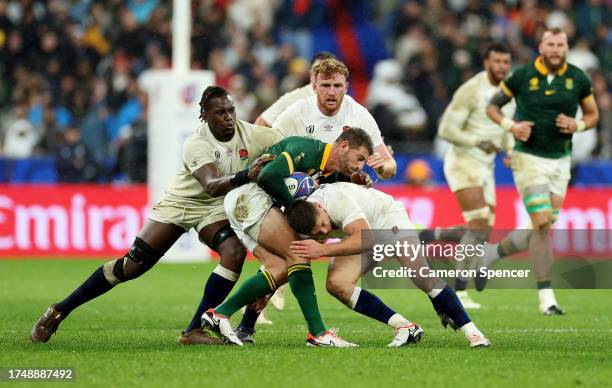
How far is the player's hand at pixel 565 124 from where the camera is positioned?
12120mm

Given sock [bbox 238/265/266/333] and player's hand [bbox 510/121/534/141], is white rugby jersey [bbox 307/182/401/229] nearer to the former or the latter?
sock [bbox 238/265/266/333]

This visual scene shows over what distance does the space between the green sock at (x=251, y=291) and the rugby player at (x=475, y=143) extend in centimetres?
504

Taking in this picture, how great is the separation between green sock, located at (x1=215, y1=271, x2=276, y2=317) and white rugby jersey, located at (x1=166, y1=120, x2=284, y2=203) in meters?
0.87

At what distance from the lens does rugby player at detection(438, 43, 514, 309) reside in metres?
13.6

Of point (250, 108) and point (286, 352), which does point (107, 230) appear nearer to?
point (250, 108)

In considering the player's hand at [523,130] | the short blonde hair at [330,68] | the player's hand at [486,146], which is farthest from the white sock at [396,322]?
the player's hand at [486,146]

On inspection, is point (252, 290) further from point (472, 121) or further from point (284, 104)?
point (472, 121)

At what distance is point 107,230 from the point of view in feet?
62.4

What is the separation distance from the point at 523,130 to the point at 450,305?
12.4 feet

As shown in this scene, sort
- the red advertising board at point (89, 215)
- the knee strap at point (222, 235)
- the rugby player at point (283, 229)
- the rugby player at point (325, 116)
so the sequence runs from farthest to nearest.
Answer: the red advertising board at point (89, 215) → the rugby player at point (325, 116) → the knee strap at point (222, 235) → the rugby player at point (283, 229)

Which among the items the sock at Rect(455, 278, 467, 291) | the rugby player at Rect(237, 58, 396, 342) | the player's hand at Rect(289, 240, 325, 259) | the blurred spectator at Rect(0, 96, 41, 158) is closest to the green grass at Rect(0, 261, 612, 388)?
the sock at Rect(455, 278, 467, 291)

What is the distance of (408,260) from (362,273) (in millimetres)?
456

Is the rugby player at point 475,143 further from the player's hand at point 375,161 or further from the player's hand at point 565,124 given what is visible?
the player's hand at point 375,161

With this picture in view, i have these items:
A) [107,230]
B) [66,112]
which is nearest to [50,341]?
[107,230]
